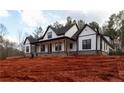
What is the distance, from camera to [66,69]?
13.2ft

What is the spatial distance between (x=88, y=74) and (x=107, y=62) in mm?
500

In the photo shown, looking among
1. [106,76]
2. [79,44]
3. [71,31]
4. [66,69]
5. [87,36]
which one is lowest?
[106,76]

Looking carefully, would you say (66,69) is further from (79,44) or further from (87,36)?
(87,36)

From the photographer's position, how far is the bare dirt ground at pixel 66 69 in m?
3.82

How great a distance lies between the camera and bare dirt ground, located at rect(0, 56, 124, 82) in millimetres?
3820

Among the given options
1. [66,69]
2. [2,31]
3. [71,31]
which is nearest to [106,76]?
[66,69]

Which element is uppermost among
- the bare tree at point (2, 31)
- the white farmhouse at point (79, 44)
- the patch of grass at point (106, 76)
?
the bare tree at point (2, 31)

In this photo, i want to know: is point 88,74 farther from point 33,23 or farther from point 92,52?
point 33,23

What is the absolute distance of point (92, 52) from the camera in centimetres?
452

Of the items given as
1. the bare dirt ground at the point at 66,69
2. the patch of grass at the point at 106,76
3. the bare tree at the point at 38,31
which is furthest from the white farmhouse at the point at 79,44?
the patch of grass at the point at 106,76

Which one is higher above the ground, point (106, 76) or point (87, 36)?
point (87, 36)

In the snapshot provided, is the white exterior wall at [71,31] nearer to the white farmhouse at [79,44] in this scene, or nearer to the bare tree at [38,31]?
the white farmhouse at [79,44]
